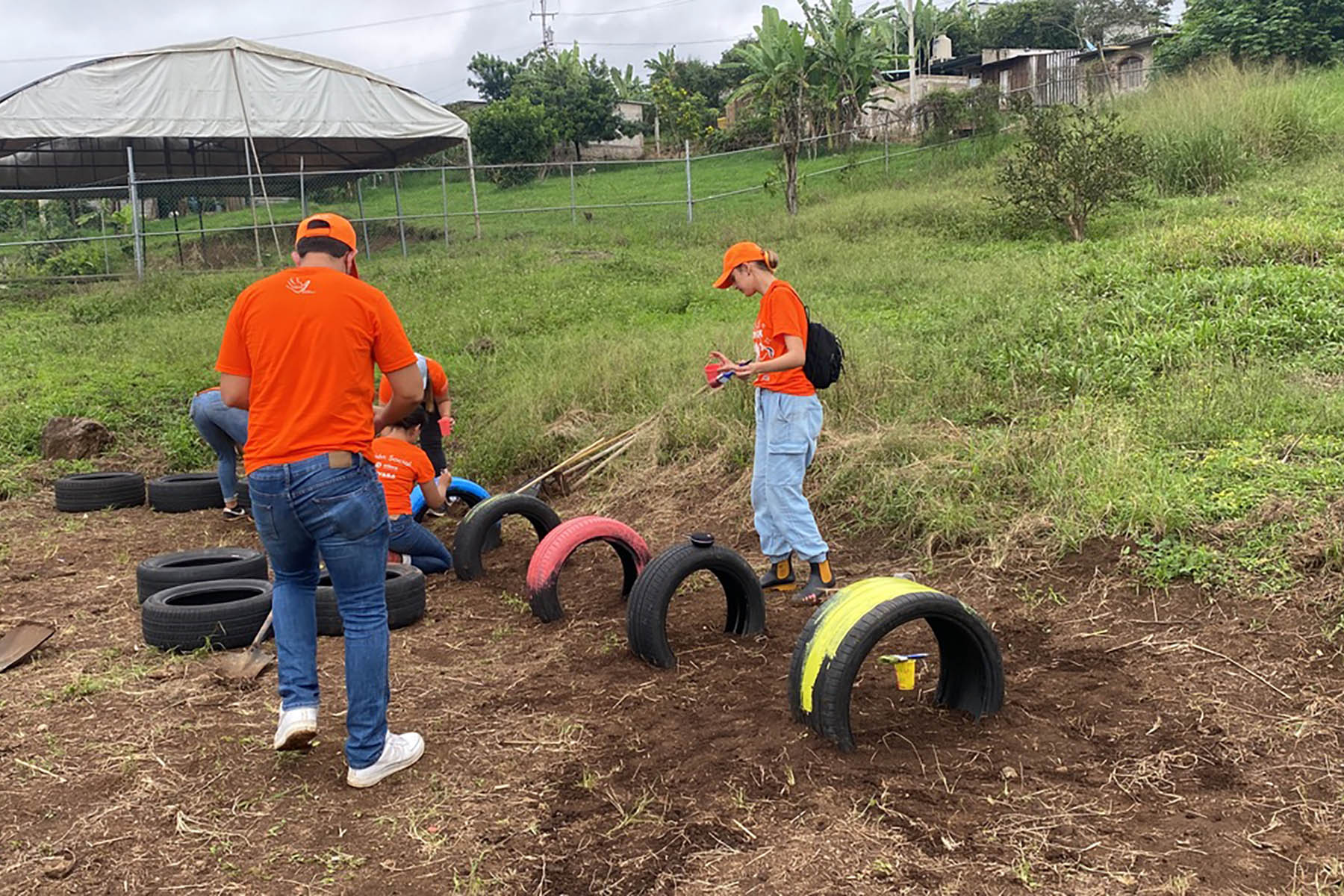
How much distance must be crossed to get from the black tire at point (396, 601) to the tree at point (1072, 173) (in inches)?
422

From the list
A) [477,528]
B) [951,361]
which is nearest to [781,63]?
[951,361]

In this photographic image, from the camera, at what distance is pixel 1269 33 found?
24.7m

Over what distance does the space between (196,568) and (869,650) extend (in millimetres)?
4109

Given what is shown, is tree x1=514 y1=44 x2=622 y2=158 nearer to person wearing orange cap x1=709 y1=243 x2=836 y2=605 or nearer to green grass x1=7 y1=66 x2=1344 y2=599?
green grass x1=7 y1=66 x2=1344 y2=599

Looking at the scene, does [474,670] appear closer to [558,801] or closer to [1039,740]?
[558,801]

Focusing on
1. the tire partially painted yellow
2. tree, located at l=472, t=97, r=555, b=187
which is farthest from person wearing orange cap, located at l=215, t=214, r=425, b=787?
tree, located at l=472, t=97, r=555, b=187

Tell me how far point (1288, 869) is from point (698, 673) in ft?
7.92

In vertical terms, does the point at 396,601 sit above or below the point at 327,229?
below

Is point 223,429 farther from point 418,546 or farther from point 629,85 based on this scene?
point 629,85

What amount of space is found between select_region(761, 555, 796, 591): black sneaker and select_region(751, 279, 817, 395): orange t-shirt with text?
99cm

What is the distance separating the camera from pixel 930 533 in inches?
247

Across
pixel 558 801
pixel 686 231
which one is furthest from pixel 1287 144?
pixel 558 801

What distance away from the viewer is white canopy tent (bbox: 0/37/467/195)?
65.0 feet

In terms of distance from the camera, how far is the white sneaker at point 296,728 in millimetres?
3893
